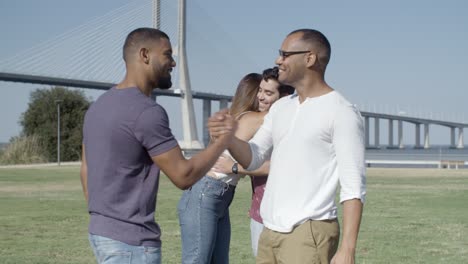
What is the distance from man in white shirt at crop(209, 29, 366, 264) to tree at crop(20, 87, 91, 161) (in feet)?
166

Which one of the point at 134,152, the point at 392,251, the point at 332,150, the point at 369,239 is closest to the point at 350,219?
the point at 332,150

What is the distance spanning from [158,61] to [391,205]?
12490 mm

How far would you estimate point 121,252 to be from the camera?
3035mm

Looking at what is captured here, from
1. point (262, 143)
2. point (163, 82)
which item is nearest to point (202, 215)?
Answer: point (262, 143)

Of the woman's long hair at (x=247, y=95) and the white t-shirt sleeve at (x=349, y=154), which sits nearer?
the white t-shirt sleeve at (x=349, y=154)

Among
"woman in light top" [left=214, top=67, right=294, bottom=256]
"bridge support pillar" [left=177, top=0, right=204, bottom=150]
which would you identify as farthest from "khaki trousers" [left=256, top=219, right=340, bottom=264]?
"bridge support pillar" [left=177, top=0, right=204, bottom=150]

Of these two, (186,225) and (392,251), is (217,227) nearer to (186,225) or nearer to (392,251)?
(186,225)

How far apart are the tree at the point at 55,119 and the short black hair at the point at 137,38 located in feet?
166

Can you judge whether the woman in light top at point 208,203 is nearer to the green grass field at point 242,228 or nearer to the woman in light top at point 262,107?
the woman in light top at point 262,107

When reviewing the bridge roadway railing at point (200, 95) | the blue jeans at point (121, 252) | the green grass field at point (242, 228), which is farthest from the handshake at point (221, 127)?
the bridge roadway railing at point (200, 95)

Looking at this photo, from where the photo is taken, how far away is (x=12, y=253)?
8680 millimetres

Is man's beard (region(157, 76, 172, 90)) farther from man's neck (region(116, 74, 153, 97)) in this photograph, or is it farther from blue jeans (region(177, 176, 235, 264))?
blue jeans (region(177, 176, 235, 264))

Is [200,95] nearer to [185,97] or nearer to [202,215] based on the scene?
[185,97]

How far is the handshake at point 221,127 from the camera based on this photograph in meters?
3.27
